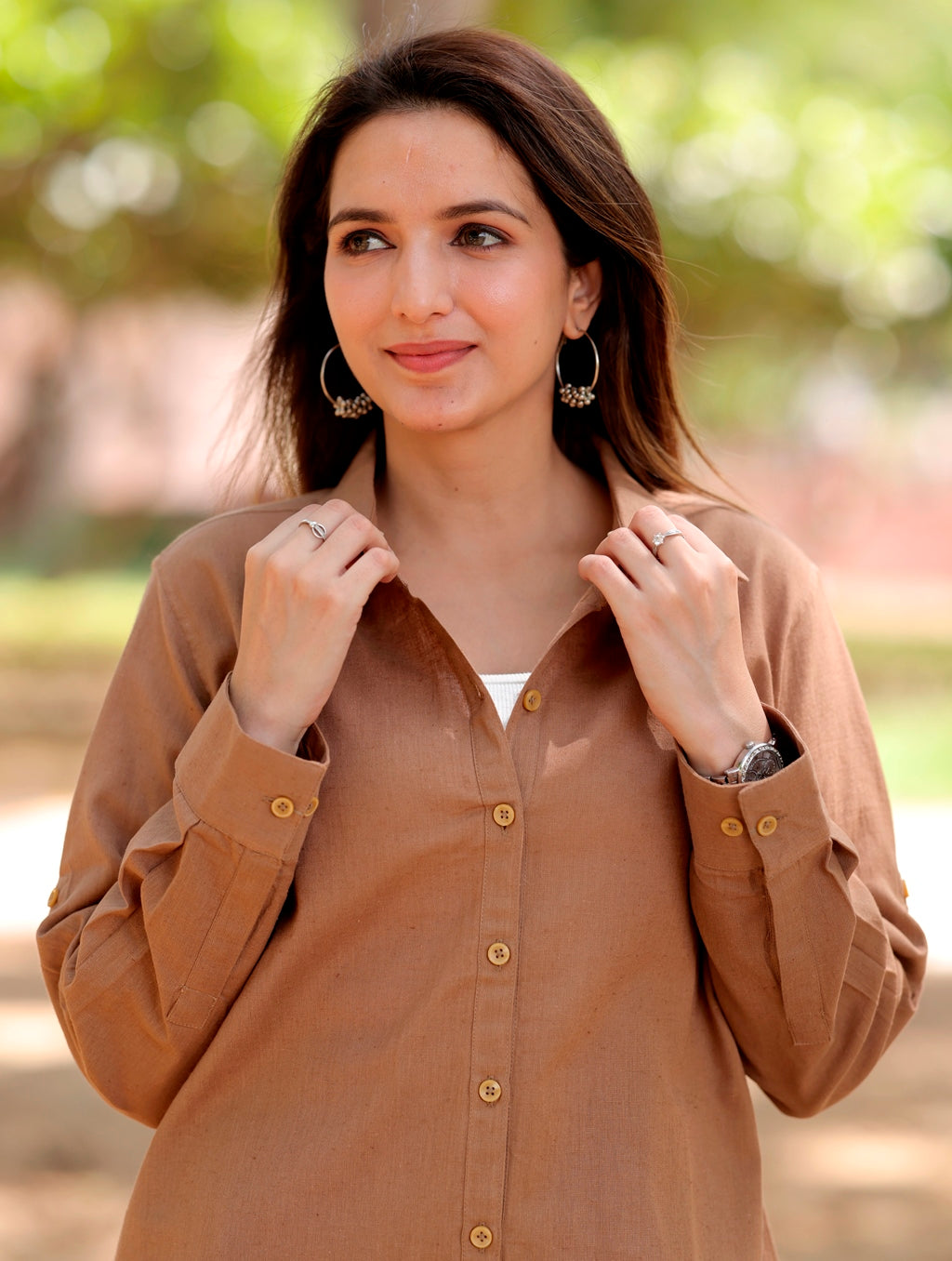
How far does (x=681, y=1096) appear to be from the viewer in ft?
6.57

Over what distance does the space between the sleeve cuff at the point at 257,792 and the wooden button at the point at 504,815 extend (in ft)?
0.72

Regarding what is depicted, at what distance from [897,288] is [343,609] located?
9581mm

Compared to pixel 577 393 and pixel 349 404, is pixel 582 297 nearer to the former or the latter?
pixel 577 393

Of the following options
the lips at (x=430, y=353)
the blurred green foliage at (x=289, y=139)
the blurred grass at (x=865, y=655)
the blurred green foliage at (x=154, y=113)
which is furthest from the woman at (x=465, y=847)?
the blurred grass at (x=865, y=655)

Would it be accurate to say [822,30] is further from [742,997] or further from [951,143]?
[742,997]

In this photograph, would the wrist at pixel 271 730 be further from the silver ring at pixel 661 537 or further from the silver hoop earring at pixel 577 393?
the silver hoop earring at pixel 577 393

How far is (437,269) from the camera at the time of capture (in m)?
2.08

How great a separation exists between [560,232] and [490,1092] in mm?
1195

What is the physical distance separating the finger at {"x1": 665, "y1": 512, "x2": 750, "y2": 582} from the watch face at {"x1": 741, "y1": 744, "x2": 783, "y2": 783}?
0.24 metres

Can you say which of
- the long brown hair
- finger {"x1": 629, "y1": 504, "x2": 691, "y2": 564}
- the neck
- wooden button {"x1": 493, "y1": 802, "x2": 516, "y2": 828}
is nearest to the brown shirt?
wooden button {"x1": 493, "y1": 802, "x2": 516, "y2": 828}

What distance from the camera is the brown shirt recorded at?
6.31 feet

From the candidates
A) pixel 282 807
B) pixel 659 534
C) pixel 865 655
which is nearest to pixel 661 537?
pixel 659 534

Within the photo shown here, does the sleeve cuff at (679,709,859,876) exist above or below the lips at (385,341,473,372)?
below

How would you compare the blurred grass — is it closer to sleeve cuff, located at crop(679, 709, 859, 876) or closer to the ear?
the ear
